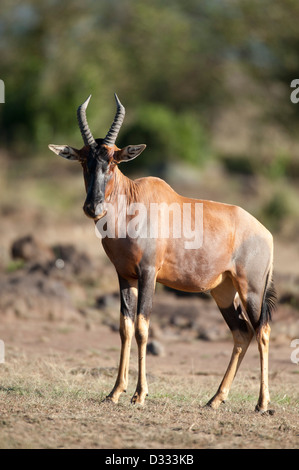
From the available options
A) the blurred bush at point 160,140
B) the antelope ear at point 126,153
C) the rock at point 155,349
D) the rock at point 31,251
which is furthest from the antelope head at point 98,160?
the blurred bush at point 160,140

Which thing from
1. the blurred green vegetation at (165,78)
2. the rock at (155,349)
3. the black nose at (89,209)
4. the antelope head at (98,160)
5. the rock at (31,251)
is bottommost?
the rock at (155,349)

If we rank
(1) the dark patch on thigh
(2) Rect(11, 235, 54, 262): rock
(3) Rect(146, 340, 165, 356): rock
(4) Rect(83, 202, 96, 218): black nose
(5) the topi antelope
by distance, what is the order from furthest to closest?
1. (2) Rect(11, 235, 54, 262): rock
2. (3) Rect(146, 340, 165, 356): rock
3. (1) the dark patch on thigh
4. (5) the topi antelope
5. (4) Rect(83, 202, 96, 218): black nose

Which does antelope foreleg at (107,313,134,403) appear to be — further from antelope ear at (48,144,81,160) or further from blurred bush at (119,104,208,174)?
blurred bush at (119,104,208,174)

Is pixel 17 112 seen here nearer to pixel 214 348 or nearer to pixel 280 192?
pixel 280 192

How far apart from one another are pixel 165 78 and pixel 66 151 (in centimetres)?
3818

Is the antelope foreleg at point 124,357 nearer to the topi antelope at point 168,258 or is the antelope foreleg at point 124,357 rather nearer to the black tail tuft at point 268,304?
the topi antelope at point 168,258

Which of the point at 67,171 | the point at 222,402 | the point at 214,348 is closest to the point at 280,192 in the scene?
the point at 67,171

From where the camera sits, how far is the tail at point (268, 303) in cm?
747

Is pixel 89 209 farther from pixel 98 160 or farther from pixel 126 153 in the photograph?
pixel 126 153

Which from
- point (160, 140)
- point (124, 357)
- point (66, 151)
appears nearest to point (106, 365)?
point (124, 357)

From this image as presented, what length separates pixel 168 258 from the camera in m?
7.30

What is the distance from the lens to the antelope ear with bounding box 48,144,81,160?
7211mm

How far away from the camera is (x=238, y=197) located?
23703 millimetres

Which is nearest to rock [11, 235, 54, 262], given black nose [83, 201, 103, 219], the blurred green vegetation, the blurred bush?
the blurred green vegetation
